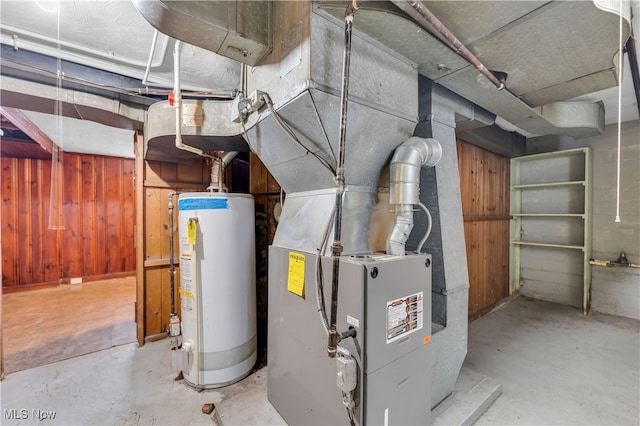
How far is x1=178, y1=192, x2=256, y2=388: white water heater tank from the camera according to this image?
1.97 metres

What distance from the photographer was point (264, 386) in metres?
1.90

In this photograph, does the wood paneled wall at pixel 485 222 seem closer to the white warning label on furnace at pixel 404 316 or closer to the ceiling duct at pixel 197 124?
the white warning label on furnace at pixel 404 316

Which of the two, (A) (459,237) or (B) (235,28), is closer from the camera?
(B) (235,28)

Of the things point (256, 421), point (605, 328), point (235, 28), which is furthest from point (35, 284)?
point (605, 328)

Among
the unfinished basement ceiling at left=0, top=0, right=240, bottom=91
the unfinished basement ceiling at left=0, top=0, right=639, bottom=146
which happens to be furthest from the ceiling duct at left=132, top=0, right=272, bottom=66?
the unfinished basement ceiling at left=0, top=0, right=240, bottom=91

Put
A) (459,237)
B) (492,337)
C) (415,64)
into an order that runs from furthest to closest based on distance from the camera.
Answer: (492,337)
(459,237)
(415,64)

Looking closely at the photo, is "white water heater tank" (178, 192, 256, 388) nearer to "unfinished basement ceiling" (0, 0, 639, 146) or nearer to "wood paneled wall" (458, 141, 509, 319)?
"unfinished basement ceiling" (0, 0, 639, 146)

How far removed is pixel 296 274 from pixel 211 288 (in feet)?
2.97

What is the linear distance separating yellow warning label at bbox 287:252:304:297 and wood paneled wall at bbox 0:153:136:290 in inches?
201

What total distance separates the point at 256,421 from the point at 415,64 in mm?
2253

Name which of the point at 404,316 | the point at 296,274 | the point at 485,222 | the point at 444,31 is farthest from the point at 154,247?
the point at 485,222

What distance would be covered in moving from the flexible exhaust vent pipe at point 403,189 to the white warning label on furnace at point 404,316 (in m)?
0.23

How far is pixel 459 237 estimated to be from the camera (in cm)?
183

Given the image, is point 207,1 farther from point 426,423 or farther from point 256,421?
point 426,423
